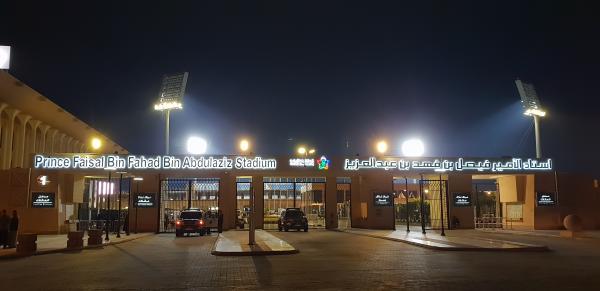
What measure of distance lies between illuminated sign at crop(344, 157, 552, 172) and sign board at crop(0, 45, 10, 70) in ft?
75.4

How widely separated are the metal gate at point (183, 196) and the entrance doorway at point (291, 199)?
15.2 feet

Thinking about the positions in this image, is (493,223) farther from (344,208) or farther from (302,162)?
(302,162)

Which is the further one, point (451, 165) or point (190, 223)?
point (451, 165)

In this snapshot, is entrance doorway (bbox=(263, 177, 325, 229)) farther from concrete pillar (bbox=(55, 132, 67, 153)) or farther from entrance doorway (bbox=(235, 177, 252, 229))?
concrete pillar (bbox=(55, 132, 67, 153))

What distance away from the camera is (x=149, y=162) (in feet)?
122

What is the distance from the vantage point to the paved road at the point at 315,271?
40.4 feet

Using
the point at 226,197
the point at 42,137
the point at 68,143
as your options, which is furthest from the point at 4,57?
the point at 68,143

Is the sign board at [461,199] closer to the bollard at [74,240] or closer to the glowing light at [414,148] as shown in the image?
the glowing light at [414,148]

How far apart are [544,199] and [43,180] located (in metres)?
33.7

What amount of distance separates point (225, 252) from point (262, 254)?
1.31m

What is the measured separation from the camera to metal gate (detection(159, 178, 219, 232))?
40.6m

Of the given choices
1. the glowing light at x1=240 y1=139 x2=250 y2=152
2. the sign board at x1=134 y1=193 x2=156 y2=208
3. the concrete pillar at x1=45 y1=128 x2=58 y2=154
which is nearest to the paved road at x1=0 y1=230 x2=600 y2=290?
the sign board at x1=134 y1=193 x2=156 y2=208

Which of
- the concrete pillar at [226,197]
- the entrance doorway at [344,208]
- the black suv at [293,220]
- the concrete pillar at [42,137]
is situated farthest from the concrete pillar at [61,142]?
the black suv at [293,220]

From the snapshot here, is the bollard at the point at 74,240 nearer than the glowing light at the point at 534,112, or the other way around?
the bollard at the point at 74,240
